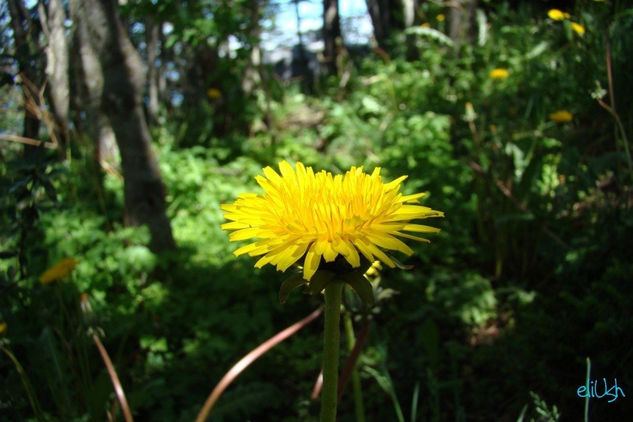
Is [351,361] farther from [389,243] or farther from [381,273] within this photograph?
[381,273]

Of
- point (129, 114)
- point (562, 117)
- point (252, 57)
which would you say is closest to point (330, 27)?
point (252, 57)

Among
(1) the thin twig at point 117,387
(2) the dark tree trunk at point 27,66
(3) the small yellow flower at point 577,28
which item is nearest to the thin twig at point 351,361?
(1) the thin twig at point 117,387

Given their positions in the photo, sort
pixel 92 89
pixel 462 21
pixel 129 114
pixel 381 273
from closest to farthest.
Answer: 1. pixel 381 273
2. pixel 129 114
3. pixel 92 89
4. pixel 462 21

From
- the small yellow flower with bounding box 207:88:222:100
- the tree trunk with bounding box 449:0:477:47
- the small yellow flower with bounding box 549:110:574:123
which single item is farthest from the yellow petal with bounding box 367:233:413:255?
the small yellow flower with bounding box 207:88:222:100

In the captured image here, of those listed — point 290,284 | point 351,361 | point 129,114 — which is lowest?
point 351,361

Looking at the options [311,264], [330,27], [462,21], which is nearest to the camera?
[311,264]
